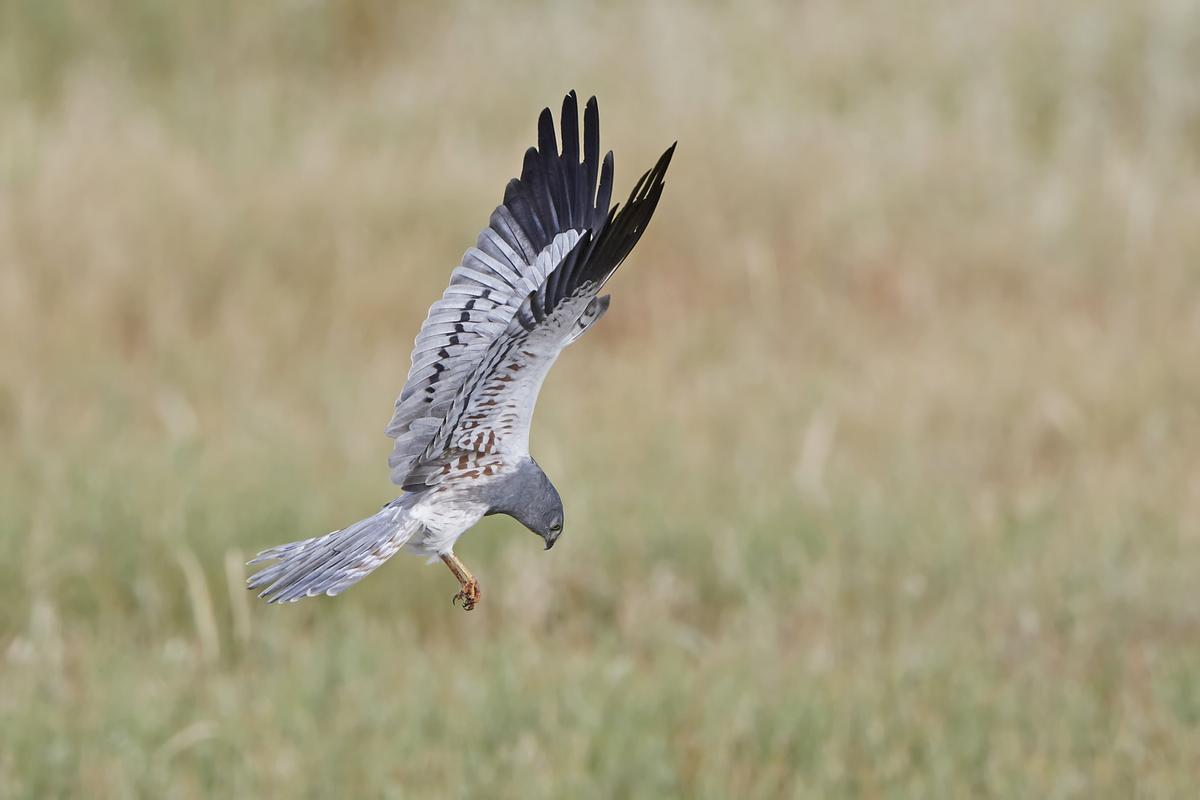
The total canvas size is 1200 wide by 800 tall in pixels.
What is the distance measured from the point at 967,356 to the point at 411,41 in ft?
15.3

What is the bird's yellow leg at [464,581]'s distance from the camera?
920 mm

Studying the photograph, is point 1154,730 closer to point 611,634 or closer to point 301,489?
point 611,634

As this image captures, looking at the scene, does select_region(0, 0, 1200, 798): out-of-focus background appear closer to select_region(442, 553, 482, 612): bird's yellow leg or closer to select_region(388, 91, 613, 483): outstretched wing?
select_region(388, 91, 613, 483): outstretched wing

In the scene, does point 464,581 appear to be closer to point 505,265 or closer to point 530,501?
point 530,501

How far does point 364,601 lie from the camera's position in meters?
4.68

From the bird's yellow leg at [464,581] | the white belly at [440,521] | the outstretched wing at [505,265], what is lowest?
the bird's yellow leg at [464,581]

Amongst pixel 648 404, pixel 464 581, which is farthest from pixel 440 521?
pixel 648 404

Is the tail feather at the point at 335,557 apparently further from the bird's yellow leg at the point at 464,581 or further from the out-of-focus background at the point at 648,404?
the out-of-focus background at the point at 648,404

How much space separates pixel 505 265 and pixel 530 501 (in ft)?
1.07

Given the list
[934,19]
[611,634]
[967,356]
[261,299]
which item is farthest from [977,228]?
[611,634]

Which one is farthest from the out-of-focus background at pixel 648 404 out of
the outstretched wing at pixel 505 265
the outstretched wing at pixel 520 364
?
the outstretched wing at pixel 520 364

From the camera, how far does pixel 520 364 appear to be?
993mm

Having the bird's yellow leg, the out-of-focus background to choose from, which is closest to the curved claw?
the bird's yellow leg

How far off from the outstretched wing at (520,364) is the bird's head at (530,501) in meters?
0.02
